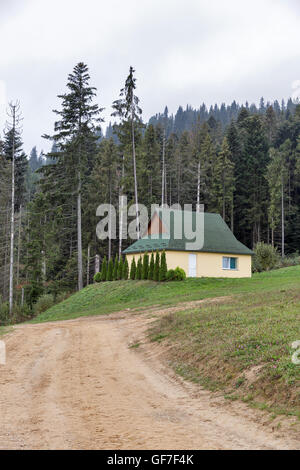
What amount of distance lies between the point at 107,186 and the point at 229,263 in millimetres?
22010

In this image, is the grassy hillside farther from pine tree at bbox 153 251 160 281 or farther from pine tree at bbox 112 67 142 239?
pine tree at bbox 112 67 142 239

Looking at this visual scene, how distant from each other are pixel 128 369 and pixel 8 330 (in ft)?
28.9

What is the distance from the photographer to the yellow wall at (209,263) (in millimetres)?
30266

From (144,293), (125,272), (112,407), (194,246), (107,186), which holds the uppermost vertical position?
(107,186)

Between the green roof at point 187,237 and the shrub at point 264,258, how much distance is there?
4.78 m

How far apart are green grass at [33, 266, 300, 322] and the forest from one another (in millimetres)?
6373

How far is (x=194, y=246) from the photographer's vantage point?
102 feet

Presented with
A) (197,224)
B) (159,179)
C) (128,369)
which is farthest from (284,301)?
(159,179)

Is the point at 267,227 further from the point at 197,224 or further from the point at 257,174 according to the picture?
the point at 197,224

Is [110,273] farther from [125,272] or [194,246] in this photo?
[194,246]

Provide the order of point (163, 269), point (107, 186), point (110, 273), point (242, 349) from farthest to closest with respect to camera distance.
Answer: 1. point (107, 186)
2. point (110, 273)
3. point (163, 269)
4. point (242, 349)

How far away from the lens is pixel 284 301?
51.5 ft

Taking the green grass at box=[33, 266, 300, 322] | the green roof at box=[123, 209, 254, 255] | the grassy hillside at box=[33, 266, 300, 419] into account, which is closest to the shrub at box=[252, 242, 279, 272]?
the green roof at box=[123, 209, 254, 255]

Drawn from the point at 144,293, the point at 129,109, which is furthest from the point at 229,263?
the point at 129,109
